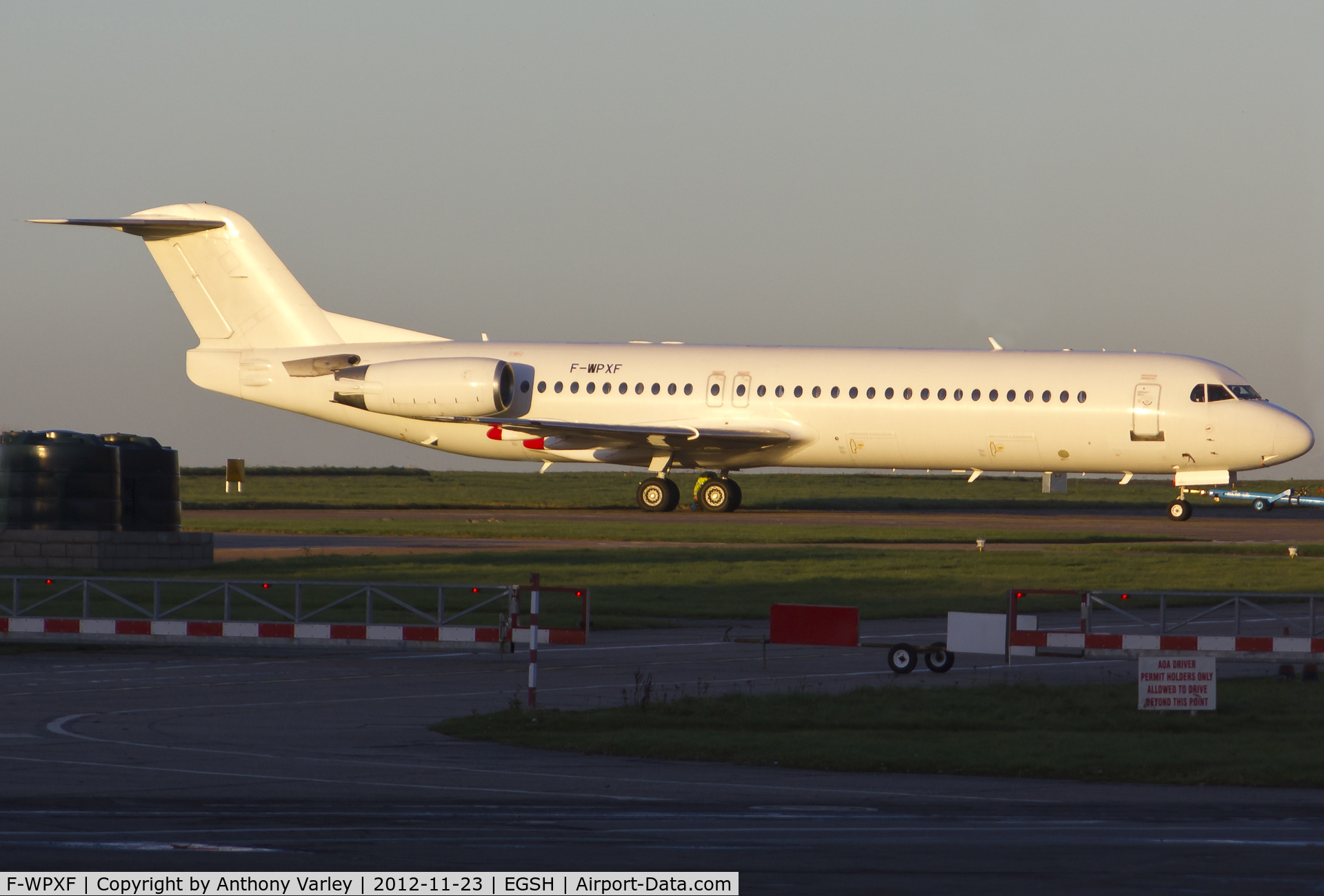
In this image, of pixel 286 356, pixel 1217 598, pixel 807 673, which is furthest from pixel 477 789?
pixel 286 356

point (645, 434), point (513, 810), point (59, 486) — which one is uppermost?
point (645, 434)

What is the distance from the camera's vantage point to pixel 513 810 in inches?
378

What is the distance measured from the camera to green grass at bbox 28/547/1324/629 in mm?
23234

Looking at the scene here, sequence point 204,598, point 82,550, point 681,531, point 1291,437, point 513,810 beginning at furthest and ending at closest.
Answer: point 1291,437, point 681,531, point 82,550, point 204,598, point 513,810

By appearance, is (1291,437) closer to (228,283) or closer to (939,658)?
(939,658)

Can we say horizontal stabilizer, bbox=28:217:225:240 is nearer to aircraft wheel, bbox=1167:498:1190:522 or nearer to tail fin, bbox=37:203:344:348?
tail fin, bbox=37:203:344:348

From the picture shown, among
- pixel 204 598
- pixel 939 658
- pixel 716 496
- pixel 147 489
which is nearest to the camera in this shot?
pixel 939 658

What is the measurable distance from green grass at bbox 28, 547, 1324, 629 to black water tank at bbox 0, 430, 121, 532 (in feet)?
6.75

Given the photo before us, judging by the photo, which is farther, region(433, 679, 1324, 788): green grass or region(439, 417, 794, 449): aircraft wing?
region(439, 417, 794, 449): aircraft wing

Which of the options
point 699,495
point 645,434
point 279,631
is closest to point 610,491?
point 699,495

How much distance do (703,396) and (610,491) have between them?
18.6m

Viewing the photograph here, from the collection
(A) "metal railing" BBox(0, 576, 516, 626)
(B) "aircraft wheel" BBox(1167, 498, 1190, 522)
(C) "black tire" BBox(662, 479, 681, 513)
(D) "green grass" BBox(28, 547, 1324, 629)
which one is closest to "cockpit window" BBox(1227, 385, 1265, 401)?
(B) "aircraft wheel" BBox(1167, 498, 1190, 522)

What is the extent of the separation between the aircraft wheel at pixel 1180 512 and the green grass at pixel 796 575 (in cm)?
1088

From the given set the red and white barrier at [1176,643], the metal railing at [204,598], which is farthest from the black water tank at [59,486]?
the red and white barrier at [1176,643]
